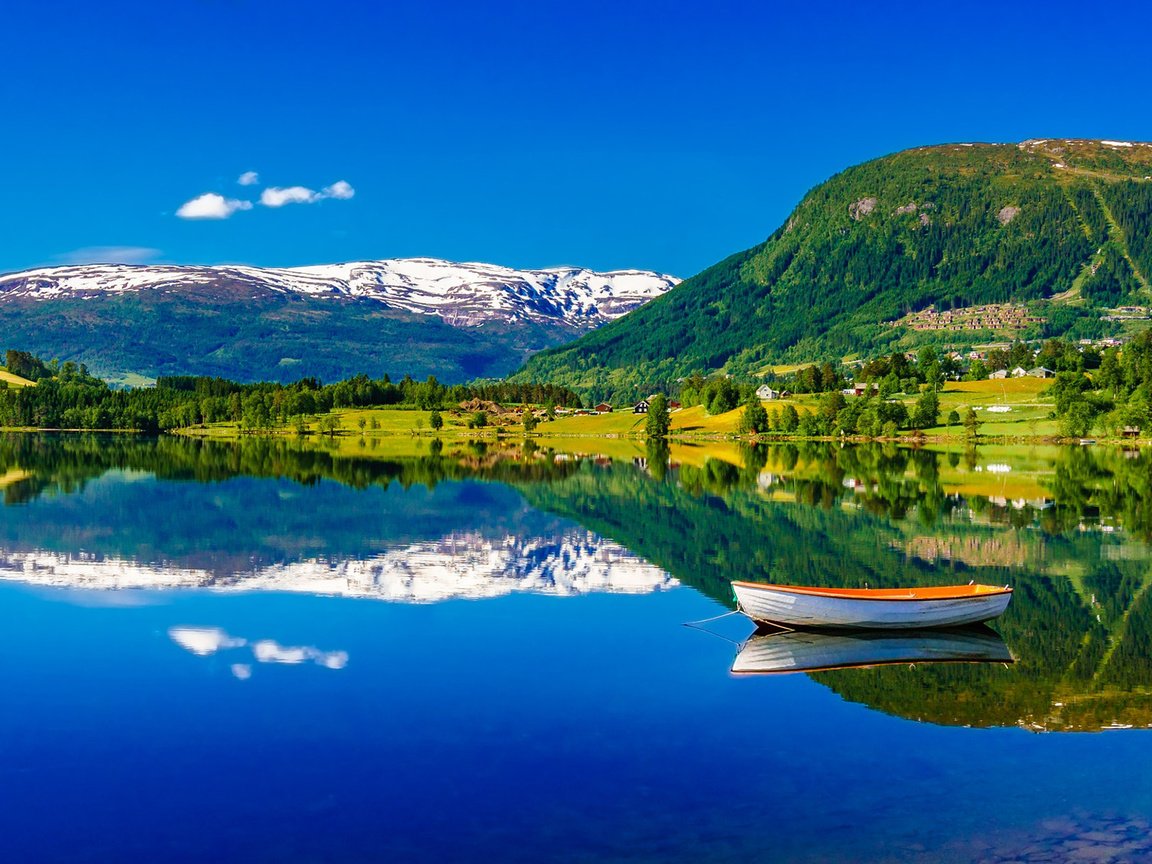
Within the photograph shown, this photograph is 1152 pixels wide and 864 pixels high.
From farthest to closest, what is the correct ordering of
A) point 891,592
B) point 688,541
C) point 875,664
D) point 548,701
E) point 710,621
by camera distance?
1. point 688,541
2. point 710,621
3. point 891,592
4. point 875,664
5. point 548,701

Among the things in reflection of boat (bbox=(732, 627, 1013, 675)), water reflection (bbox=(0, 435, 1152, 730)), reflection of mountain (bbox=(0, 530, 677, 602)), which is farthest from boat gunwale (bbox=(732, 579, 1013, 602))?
reflection of mountain (bbox=(0, 530, 677, 602))

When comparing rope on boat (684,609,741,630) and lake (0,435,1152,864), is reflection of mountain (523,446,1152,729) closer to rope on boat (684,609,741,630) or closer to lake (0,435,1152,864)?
lake (0,435,1152,864)

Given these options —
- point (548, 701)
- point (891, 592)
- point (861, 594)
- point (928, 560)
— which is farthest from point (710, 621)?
point (928, 560)

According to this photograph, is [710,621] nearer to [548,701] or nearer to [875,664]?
[875,664]

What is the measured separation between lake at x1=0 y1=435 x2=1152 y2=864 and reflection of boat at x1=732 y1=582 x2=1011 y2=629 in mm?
1142

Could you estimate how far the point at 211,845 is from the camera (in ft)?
70.3

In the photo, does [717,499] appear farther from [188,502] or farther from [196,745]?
[196,745]

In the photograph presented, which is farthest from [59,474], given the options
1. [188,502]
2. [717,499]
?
[717,499]

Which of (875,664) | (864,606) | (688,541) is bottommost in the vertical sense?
(875,664)

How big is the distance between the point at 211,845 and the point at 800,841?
35.7 ft

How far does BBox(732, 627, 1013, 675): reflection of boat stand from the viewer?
35.8m

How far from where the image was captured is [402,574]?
53562 millimetres

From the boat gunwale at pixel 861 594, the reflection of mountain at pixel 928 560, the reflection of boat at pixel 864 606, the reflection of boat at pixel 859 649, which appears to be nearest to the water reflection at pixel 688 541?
the reflection of mountain at pixel 928 560

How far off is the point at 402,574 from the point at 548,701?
76.1 ft
